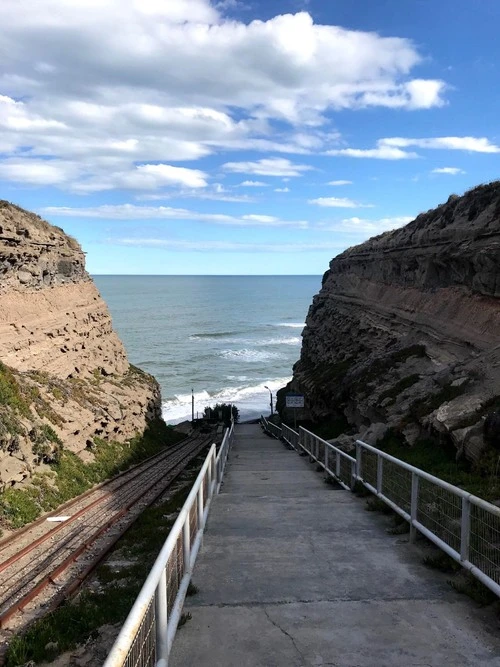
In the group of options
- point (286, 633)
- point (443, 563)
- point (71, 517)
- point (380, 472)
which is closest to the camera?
point (286, 633)

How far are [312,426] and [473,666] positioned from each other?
28.1 metres

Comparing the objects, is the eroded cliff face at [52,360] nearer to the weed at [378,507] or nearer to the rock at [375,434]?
the rock at [375,434]

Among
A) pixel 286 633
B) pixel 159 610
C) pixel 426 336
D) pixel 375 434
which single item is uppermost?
pixel 426 336

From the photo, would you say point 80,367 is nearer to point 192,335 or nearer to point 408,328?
point 408,328

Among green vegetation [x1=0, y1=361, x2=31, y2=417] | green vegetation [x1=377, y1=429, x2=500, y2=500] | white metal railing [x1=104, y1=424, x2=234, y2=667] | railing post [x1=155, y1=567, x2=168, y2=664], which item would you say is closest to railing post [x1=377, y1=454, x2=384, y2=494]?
green vegetation [x1=377, y1=429, x2=500, y2=500]

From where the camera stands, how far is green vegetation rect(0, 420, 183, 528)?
14.4m

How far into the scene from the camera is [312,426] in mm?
31891

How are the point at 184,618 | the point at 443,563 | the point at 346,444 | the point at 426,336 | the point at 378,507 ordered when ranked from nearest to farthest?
the point at 184,618, the point at 443,563, the point at 378,507, the point at 346,444, the point at 426,336

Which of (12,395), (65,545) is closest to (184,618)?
(65,545)

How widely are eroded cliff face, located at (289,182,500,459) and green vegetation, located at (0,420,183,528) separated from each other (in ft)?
32.8

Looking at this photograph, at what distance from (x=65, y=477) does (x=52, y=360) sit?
813 centimetres

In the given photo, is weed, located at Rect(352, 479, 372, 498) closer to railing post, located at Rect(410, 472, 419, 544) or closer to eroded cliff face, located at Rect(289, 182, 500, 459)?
eroded cliff face, located at Rect(289, 182, 500, 459)

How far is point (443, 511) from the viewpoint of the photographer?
6.42m

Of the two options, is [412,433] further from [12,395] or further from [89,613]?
[12,395]
